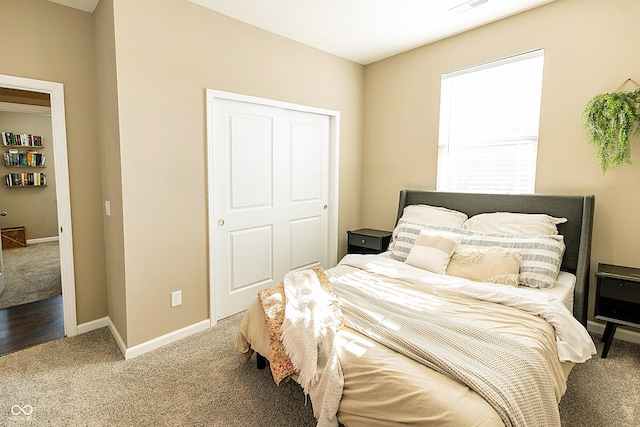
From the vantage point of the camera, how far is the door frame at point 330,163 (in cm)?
281

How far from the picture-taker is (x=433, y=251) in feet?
8.55

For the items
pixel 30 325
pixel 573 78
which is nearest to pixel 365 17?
pixel 573 78

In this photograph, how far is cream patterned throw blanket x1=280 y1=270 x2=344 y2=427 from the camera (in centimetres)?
144

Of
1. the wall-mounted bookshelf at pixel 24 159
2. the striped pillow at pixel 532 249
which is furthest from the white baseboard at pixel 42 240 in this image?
the striped pillow at pixel 532 249

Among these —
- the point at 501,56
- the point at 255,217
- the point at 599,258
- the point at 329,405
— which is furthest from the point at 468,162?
the point at 329,405

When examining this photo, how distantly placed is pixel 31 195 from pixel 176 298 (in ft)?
18.4

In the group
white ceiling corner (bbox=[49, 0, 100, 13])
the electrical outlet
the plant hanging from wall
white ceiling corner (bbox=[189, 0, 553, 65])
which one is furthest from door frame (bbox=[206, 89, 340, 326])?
the plant hanging from wall

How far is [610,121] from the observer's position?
2369 millimetres

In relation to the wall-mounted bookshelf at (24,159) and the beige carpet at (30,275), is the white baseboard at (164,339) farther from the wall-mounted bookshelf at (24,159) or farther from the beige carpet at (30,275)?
the wall-mounted bookshelf at (24,159)

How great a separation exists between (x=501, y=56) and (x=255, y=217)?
276 centimetres

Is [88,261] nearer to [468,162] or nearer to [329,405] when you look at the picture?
[329,405]

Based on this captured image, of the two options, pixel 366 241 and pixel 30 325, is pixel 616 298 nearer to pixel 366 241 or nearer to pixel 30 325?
pixel 366 241

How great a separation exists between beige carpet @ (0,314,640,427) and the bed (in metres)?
0.27

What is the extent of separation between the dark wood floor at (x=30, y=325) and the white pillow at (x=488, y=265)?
3.33 meters
